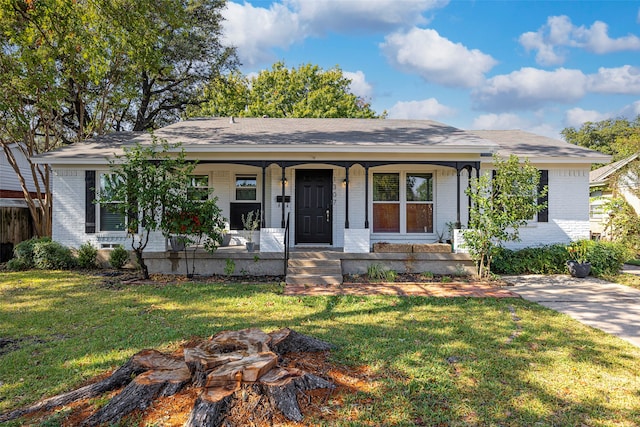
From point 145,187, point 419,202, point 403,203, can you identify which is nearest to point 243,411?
point 145,187

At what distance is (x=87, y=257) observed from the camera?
9.53 metres

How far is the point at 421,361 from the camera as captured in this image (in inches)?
151

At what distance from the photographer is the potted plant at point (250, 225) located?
9031mm

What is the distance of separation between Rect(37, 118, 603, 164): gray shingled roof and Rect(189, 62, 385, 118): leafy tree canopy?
10.4 metres

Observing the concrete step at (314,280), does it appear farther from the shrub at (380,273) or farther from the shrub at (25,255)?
the shrub at (25,255)

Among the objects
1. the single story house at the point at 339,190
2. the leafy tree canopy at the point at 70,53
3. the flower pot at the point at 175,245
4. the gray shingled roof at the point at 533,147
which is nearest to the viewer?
the flower pot at the point at 175,245

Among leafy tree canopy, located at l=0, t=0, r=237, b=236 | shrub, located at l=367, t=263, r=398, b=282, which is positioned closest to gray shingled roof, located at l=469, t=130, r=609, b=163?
shrub, located at l=367, t=263, r=398, b=282

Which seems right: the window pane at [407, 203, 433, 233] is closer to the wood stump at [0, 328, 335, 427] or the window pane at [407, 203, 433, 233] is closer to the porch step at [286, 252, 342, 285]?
the porch step at [286, 252, 342, 285]

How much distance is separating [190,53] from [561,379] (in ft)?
62.7

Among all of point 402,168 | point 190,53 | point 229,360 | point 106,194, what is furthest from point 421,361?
point 190,53

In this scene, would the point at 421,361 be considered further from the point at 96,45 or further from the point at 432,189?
the point at 96,45

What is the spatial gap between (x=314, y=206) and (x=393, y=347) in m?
6.64

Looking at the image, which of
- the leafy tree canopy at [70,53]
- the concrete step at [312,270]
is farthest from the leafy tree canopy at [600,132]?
the leafy tree canopy at [70,53]

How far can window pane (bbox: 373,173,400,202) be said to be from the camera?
1061cm
